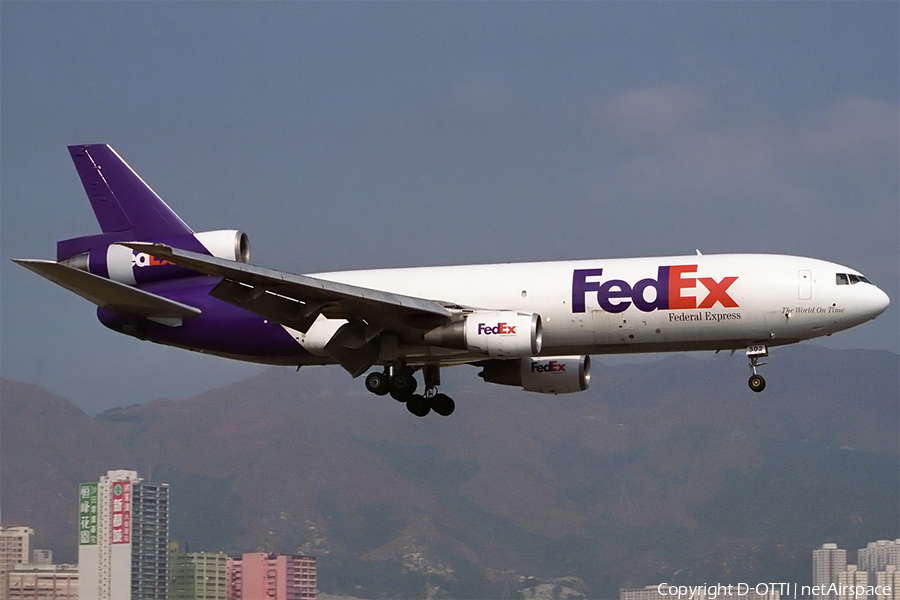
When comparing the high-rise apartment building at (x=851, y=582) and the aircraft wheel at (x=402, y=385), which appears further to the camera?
the high-rise apartment building at (x=851, y=582)

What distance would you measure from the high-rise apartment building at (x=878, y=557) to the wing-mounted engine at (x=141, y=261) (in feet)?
194

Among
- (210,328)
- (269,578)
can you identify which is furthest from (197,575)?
(210,328)

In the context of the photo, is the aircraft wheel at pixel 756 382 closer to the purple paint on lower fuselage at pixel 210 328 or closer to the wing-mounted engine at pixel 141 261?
the purple paint on lower fuselage at pixel 210 328

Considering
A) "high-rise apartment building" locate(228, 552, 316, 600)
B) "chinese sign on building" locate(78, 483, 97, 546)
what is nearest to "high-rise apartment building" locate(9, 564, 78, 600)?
"chinese sign on building" locate(78, 483, 97, 546)

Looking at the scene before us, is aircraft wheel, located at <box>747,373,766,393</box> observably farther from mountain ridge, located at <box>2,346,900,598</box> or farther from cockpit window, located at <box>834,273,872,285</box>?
mountain ridge, located at <box>2,346,900,598</box>

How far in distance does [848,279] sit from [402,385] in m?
13.6

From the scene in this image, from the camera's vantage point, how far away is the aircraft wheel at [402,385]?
39594 mm

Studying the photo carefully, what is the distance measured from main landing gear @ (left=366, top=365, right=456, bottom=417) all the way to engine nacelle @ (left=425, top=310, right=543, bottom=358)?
11.0 ft

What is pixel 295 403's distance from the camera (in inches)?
5187

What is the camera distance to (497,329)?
35.8 meters

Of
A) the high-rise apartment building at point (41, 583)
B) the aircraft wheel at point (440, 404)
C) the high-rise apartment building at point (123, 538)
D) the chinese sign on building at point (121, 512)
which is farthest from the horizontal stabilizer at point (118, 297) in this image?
the chinese sign on building at point (121, 512)

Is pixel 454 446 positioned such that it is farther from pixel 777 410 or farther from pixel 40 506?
pixel 777 410

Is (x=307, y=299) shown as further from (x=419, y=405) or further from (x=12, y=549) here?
(x=12, y=549)

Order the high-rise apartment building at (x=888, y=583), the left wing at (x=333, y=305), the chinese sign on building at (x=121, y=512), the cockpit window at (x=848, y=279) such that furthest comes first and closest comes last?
the chinese sign on building at (x=121, y=512) → the high-rise apartment building at (x=888, y=583) → the cockpit window at (x=848, y=279) → the left wing at (x=333, y=305)
